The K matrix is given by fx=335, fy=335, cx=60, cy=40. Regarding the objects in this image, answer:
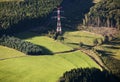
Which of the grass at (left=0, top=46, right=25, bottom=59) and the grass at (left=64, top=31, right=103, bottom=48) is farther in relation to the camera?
the grass at (left=64, top=31, right=103, bottom=48)

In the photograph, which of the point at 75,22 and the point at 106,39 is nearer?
the point at 106,39

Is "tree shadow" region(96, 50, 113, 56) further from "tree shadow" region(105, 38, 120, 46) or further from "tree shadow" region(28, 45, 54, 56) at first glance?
"tree shadow" region(28, 45, 54, 56)

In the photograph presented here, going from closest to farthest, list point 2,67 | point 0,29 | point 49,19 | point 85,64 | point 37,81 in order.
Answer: point 37,81, point 2,67, point 85,64, point 0,29, point 49,19

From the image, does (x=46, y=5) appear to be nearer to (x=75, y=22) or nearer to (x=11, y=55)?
(x=75, y=22)

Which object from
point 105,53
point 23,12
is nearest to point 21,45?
point 23,12

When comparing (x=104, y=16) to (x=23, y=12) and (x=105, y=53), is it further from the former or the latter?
(x=23, y=12)

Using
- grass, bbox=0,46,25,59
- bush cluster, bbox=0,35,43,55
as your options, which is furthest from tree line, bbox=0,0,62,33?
grass, bbox=0,46,25,59

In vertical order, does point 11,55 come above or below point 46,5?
below

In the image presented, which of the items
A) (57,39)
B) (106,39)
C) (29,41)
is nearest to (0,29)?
(29,41)

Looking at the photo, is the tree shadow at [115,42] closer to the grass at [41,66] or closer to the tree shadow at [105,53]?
the tree shadow at [105,53]
